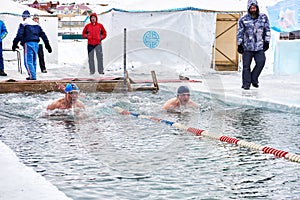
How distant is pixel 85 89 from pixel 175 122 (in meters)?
4.40

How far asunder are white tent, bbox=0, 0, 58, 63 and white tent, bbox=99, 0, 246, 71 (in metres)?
3.43

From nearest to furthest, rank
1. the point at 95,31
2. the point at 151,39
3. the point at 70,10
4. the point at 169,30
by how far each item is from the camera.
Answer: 1. the point at 95,31
2. the point at 169,30
3. the point at 151,39
4. the point at 70,10

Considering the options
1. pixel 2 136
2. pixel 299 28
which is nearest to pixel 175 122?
pixel 2 136

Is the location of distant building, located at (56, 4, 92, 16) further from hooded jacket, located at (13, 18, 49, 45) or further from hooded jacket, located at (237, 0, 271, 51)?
hooded jacket, located at (237, 0, 271, 51)

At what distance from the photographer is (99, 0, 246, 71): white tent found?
58.8 feet

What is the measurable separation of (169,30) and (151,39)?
716mm

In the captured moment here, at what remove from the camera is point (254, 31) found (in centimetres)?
1174

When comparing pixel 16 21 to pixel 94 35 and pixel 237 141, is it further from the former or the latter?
pixel 237 141

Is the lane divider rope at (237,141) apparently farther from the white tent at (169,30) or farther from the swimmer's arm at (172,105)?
the white tent at (169,30)

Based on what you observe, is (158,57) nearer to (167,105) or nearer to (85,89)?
(85,89)

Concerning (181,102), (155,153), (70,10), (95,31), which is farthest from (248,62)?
(70,10)

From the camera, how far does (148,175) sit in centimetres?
505

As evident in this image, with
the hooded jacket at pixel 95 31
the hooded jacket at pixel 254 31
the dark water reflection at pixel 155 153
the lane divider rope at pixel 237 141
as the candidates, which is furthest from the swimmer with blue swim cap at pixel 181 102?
the hooded jacket at pixel 95 31

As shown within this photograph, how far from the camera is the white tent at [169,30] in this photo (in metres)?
17.9
